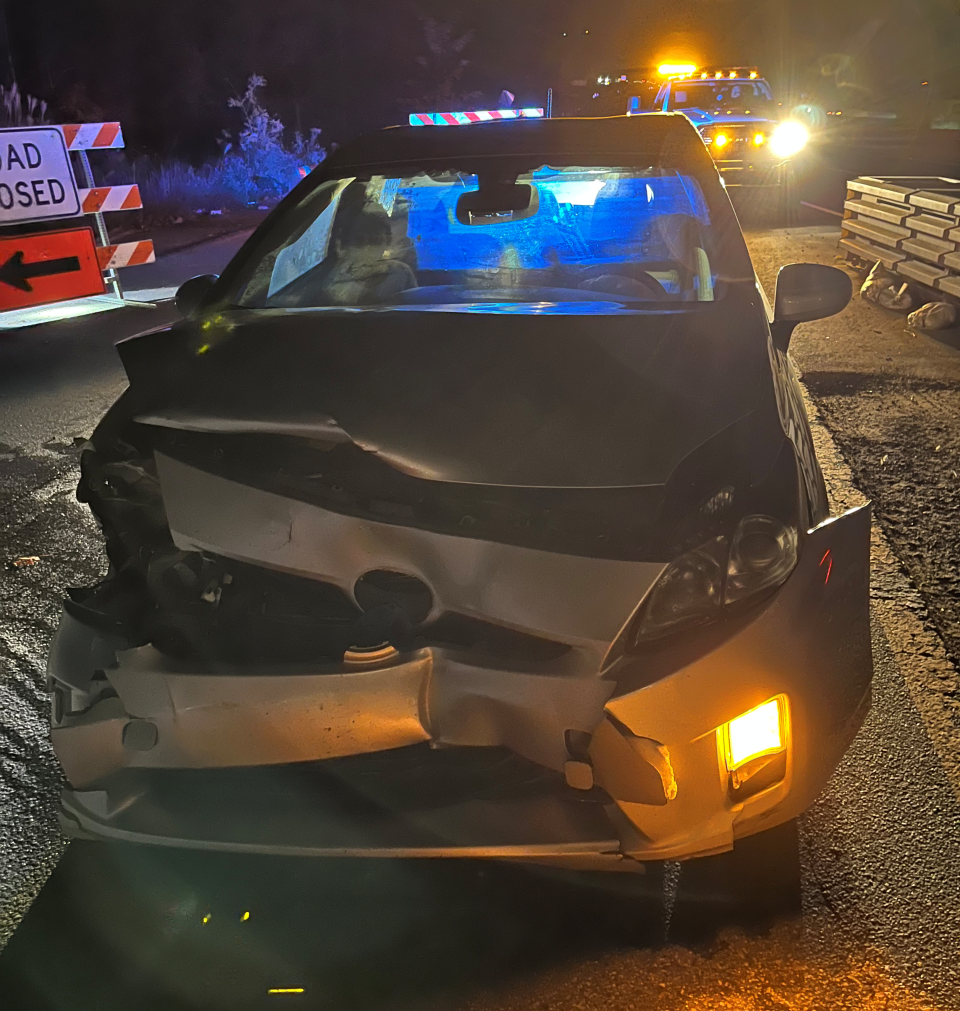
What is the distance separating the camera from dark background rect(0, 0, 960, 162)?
2211 cm

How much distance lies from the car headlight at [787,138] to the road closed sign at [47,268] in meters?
11.3

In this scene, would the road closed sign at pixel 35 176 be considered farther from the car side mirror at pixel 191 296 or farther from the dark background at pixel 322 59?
the dark background at pixel 322 59

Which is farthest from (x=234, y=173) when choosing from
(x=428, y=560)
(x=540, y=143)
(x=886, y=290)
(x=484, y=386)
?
(x=428, y=560)

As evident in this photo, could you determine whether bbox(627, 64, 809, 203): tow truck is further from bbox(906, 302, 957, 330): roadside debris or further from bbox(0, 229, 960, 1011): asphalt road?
bbox(0, 229, 960, 1011): asphalt road

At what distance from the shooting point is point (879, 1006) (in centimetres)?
186

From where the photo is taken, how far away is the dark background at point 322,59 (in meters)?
22.1

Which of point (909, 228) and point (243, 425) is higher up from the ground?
point (243, 425)

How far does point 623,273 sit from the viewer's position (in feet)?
10.8

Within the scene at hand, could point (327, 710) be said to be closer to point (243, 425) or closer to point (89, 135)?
point (243, 425)

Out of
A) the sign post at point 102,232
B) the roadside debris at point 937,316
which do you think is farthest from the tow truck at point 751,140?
the sign post at point 102,232

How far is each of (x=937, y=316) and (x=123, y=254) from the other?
7813 mm

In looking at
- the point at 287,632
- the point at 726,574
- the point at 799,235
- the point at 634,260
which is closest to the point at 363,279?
the point at 634,260

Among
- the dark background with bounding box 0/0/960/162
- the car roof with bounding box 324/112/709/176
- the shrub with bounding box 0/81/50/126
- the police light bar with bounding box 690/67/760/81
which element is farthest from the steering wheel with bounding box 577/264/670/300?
the dark background with bounding box 0/0/960/162

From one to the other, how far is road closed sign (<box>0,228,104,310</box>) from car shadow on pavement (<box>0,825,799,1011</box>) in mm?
7626
